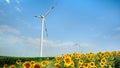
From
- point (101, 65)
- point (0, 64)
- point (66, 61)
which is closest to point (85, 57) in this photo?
point (101, 65)

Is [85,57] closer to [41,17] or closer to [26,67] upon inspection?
[26,67]

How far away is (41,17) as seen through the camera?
125 feet

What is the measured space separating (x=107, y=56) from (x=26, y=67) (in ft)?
35.5

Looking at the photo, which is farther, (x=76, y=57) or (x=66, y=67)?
(x=76, y=57)

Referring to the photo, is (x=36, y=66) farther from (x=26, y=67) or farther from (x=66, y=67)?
(x=66, y=67)

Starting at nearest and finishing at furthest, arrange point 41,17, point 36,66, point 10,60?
point 36,66 < point 10,60 < point 41,17

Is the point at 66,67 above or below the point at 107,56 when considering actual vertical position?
below

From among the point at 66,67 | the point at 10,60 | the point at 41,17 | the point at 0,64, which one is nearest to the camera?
the point at 66,67

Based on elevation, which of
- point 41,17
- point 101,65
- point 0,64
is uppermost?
point 41,17

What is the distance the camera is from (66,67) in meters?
10.1

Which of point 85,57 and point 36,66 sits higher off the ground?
point 85,57

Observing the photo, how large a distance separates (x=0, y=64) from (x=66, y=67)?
2272cm

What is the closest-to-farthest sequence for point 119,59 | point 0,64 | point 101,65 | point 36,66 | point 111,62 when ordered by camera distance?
point 36,66, point 101,65, point 111,62, point 119,59, point 0,64

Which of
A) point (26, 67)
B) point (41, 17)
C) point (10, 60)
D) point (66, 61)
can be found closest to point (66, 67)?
point (66, 61)
